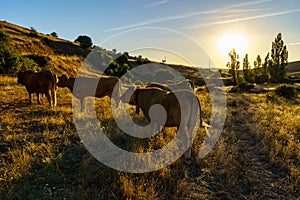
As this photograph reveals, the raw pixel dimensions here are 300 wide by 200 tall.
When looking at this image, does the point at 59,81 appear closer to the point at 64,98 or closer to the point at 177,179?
the point at 64,98

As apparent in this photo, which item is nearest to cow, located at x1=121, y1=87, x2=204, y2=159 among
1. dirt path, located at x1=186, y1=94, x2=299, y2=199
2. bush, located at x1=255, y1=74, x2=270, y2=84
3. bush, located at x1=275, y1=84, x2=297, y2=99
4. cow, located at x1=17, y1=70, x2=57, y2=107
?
dirt path, located at x1=186, y1=94, x2=299, y2=199

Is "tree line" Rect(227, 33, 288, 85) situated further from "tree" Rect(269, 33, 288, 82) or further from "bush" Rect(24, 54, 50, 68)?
"bush" Rect(24, 54, 50, 68)

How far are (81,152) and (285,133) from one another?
6.17m

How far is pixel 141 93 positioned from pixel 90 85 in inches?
164

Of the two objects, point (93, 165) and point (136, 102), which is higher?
point (136, 102)

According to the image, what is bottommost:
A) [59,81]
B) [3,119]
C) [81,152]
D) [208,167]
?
[208,167]

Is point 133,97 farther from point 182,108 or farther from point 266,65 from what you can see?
point 266,65

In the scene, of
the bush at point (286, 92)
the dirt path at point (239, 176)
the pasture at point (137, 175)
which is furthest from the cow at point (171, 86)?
the bush at point (286, 92)

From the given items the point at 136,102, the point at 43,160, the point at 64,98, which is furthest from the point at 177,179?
the point at 64,98

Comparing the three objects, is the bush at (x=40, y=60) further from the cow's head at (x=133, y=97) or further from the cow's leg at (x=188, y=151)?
the cow's leg at (x=188, y=151)

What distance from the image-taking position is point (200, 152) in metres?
5.91

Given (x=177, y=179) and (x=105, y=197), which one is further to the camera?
(x=177, y=179)

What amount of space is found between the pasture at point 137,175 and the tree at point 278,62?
46.4 m

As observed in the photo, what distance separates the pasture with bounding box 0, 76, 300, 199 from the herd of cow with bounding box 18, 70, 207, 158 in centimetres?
86
